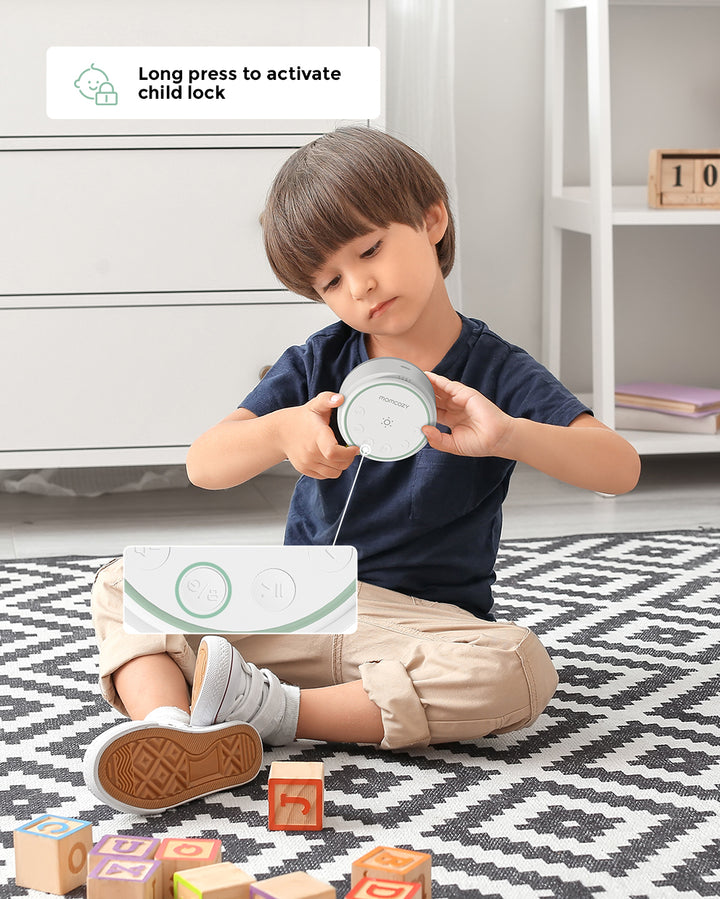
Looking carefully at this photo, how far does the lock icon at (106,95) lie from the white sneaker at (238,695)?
102 centimetres

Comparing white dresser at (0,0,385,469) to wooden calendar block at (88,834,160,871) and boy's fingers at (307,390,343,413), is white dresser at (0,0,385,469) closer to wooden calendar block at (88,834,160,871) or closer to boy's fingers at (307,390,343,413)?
boy's fingers at (307,390,343,413)

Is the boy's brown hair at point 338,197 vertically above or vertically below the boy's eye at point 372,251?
above

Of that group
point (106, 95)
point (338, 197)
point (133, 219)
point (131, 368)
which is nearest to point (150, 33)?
point (106, 95)

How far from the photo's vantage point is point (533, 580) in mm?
1443

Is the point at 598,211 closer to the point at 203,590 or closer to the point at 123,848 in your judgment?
the point at 203,590

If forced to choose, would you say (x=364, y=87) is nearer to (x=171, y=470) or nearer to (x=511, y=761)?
(x=171, y=470)

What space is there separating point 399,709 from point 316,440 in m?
0.22

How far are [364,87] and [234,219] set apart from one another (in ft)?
0.90

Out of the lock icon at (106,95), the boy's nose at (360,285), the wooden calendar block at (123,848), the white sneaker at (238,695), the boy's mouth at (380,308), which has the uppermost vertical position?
the lock icon at (106,95)

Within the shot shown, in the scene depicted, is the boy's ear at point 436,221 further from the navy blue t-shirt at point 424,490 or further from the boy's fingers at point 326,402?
the boy's fingers at point 326,402

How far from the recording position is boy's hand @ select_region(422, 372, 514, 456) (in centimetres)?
85

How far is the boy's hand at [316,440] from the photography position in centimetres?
84

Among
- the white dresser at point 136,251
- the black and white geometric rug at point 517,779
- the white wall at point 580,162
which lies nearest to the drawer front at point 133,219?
the white dresser at point 136,251

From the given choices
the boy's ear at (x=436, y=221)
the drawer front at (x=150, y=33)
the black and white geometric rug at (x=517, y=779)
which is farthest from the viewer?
the drawer front at (x=150, y=33)
